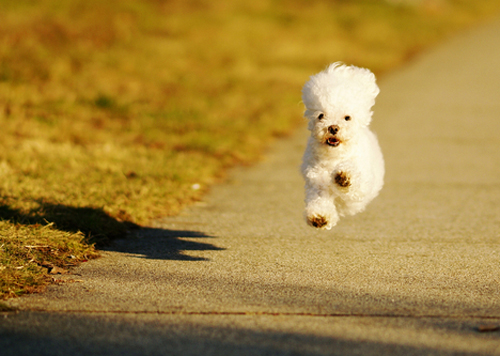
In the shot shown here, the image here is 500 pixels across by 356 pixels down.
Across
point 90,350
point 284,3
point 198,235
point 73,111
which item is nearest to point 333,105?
point 198,235

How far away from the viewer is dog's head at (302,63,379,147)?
16.0 ft

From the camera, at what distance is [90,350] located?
343cm

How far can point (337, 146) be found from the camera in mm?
4891

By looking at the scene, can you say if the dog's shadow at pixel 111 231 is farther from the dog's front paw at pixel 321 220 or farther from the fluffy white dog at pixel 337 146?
the fluffy white dog at pixel 337 146

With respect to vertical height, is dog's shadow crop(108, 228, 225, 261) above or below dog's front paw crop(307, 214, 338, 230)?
below

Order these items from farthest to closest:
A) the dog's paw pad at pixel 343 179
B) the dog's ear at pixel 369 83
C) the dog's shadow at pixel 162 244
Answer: the dog's shadow at pixel 162 244 < the dog's ear at pixel 369 83 < the dog's paw pad at pixel 343 179

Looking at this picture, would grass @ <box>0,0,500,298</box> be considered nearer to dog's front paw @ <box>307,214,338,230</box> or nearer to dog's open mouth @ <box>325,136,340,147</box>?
dog's front paw @ <box>307,214,338,230</box>

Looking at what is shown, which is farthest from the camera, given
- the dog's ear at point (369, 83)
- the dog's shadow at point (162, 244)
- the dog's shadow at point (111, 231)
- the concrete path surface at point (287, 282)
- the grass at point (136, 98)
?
the grass at point (136, 98)

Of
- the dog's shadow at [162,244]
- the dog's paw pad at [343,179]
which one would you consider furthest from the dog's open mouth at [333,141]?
the dog's shadow at [162,244]

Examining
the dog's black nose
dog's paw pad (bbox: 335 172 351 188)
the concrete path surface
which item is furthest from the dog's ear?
the concrete path surface

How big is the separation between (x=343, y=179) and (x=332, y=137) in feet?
1.07

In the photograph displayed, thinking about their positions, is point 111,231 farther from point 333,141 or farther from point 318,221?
point 333,141

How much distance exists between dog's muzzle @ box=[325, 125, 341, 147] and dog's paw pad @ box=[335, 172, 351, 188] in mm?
239

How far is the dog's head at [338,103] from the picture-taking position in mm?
4879
